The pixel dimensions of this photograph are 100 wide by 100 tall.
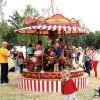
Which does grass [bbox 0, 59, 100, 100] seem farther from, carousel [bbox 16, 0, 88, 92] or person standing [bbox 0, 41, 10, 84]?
person standing [bbox 0, 41, 10, 84]

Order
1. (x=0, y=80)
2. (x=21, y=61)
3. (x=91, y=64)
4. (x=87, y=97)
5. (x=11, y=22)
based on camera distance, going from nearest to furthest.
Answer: (x=87, y=97), (x=0, y=80), (x=21, y=61), (x=91, y=64), (x=11, y=22)

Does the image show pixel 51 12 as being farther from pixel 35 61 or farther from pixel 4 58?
pixel 4 58

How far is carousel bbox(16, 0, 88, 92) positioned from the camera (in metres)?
16.0

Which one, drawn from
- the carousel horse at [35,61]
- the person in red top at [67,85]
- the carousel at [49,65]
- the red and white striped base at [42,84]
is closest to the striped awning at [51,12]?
the carousel at [49,65]

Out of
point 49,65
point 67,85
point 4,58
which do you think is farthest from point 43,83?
point 67,85

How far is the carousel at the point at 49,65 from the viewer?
16.0 m

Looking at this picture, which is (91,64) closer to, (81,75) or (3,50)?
(81,75)

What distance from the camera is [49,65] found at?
17.0 meters

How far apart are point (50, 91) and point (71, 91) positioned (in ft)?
14.7

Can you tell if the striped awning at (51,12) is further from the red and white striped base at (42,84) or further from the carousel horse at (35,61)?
the red and white striped base at (42,84)

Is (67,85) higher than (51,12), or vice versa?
(51,12)

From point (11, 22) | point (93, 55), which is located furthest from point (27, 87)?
point (11, 22)

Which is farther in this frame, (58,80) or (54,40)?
(54,40)

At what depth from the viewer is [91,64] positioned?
2320cm
